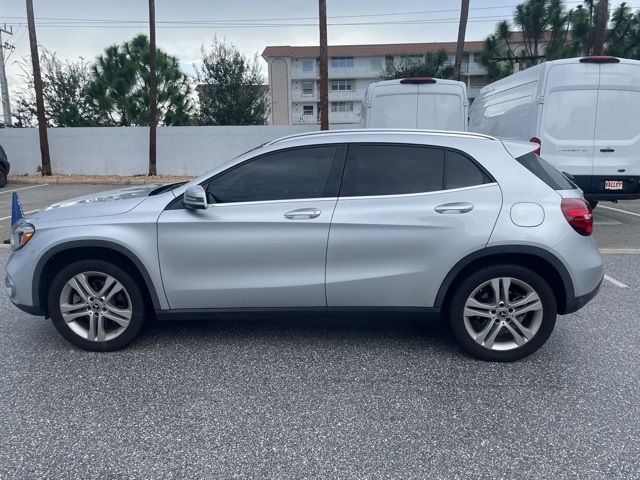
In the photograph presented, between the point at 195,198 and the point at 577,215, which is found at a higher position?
the point at 195,198

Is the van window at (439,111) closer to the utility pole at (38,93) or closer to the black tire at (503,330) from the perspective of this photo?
the black tire at (503,330)

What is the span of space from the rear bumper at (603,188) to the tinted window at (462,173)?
Result: 553 centimetres

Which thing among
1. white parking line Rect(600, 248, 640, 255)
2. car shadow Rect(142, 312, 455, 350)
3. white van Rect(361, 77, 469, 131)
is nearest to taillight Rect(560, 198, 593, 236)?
car shadow Rect(142, 312, 455, 350)

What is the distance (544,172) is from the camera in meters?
3.94

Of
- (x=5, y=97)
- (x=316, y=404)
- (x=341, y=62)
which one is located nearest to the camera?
(x=316, y=404)

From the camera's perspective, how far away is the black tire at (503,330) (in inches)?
149

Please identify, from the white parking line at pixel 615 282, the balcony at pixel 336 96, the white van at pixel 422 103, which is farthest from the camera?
the balcony at pixel 336 96

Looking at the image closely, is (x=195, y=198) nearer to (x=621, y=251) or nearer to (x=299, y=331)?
(x=299, y=331)

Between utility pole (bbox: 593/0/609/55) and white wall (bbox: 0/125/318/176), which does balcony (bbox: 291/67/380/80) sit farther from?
utility pole (bbox: 593/0/609/55)

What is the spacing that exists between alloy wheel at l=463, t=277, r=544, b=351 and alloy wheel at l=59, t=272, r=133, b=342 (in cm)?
257

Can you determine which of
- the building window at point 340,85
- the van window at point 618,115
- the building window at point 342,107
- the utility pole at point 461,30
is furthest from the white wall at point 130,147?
the building window at point 340,85

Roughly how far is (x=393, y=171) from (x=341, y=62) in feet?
181

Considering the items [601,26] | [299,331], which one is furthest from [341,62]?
[299,331]

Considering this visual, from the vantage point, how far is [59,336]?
4.48 m
